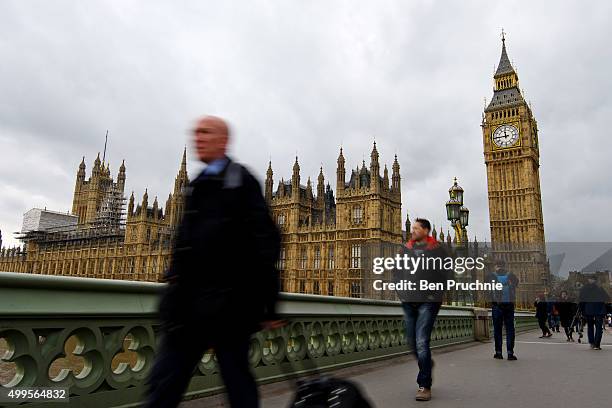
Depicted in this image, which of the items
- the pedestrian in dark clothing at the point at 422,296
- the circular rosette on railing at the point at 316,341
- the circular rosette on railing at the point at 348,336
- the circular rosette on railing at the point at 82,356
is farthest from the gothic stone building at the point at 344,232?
the circular rosette on railing at the point at 82,356

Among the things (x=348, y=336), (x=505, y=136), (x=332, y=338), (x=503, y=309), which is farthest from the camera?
(x=505, y=136)

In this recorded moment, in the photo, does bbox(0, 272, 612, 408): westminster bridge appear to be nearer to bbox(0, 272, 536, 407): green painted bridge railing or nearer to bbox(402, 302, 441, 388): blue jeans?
bbox(0, 272, 536, 407): green painted bridge railing

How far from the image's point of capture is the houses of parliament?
155 feet

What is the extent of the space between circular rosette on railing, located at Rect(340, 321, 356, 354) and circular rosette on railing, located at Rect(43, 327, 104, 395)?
381 centimetres

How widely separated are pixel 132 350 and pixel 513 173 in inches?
2891

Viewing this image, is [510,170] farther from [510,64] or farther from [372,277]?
[372,277]

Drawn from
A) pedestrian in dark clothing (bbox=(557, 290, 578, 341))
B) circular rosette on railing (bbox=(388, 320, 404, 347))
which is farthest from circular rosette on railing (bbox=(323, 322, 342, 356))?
pedestrian in dark clothing (bbox=(557, 290, 578, 341))

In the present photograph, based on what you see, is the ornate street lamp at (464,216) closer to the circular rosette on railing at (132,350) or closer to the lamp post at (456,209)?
the lamp post at (456,209)

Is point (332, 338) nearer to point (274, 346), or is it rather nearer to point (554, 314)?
point (274, 346)

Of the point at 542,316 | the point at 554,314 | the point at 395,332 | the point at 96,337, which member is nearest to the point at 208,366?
the point at 96,337

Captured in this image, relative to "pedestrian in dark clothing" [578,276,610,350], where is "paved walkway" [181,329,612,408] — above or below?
below

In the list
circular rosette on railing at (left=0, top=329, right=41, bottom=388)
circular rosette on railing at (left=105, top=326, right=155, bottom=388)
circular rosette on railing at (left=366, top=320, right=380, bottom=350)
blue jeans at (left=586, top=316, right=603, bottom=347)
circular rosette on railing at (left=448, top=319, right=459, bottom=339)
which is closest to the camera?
circular rosette on railing at (left=0, top=329, right=41, bottom=388)

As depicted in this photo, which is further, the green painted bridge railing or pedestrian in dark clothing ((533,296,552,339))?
pedestrian in dark clothing ((533,296,552,339))

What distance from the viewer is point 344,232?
156 feet
